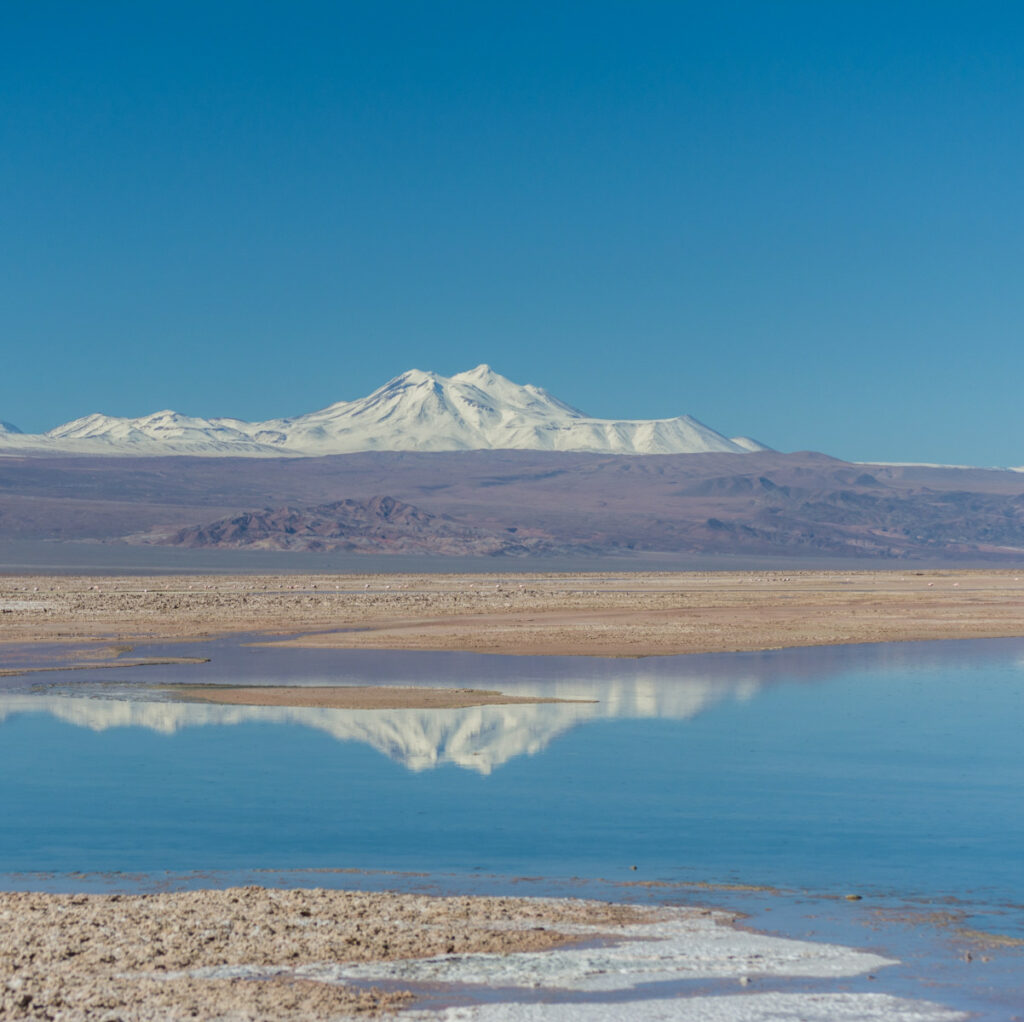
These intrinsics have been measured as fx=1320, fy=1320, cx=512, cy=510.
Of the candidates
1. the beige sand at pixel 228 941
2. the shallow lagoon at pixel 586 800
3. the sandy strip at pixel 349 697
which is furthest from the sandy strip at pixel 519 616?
the beige sand at pixel 228 941

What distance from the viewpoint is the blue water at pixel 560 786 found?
47.5 feet

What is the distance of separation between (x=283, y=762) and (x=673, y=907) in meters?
9.85

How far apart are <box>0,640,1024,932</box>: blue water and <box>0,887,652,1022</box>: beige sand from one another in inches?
79.6

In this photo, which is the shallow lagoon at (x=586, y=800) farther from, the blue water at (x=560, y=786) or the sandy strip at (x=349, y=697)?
the sandy strip at (x=349, y=697)

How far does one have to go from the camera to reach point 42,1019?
920cm

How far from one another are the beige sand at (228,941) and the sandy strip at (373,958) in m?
0.02

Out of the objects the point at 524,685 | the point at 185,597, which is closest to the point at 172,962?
the point at 524,685

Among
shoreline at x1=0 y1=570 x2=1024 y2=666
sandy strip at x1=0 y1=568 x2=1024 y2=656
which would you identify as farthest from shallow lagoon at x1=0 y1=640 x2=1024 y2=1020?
sandy strip at x1=0 y1=568 x2=1024 y2=656

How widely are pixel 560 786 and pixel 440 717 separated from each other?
7302mm

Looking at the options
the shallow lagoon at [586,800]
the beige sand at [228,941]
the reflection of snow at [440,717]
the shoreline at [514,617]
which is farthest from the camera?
the shoreline at [514,617]

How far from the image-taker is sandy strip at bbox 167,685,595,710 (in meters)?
27.6

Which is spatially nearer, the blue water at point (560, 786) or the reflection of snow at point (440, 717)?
the blue water at point (560, 786)

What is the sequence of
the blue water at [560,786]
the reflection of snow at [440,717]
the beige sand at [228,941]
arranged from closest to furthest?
1. the beige sand at [228,941]
2. the blue water at [560,786]
3. the reflection of snow at [440,717]

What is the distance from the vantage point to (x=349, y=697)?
28.9 metres
